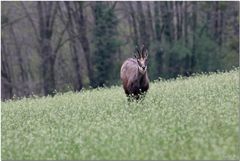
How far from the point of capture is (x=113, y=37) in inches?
2181

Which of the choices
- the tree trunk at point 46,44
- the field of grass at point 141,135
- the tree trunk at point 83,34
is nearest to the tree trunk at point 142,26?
the tree trunk at point 83,34

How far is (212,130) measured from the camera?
1204cm

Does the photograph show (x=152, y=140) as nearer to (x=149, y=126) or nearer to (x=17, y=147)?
(x=149, y=126)

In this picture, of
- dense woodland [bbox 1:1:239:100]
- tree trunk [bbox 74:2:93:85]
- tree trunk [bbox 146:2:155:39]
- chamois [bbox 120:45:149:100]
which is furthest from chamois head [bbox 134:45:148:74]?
tree trunk [bbox 146:2:155:39]

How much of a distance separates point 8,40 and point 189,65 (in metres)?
17.2

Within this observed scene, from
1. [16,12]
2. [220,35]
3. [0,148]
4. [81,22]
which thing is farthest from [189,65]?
[0,148]

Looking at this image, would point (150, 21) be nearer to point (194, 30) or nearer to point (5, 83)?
point (194, 30)

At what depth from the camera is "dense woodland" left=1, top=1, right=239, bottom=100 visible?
54.1 metres

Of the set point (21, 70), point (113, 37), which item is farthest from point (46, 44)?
point (21, 70)

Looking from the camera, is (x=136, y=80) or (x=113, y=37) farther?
(x=113, y=37)

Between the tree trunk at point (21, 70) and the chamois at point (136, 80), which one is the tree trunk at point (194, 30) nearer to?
the tree trunk at point (21, 70)

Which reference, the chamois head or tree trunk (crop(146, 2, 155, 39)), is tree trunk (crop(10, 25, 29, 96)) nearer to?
tree trunk (crop(146, 2, 155, 39))

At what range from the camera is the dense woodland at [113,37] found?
54.1 metres

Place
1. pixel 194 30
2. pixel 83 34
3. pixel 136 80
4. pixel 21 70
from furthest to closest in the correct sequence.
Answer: pixel 21 70 → pixel 194 30 → pixel 83 34 → pixel 136 80
